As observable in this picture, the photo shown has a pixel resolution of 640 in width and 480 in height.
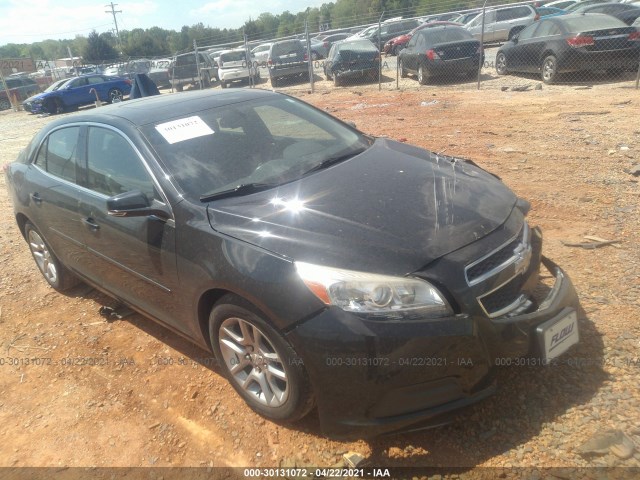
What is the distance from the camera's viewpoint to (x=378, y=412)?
214 cm

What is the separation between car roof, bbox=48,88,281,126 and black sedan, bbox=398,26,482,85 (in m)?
11.1

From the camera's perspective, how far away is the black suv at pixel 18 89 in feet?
90.4

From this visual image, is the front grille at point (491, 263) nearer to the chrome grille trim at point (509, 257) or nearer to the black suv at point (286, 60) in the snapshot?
the chrome grille trim at point (509, 257)

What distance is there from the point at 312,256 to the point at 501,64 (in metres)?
13.8

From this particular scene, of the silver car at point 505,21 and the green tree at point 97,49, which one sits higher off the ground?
the green tree at point 97,49

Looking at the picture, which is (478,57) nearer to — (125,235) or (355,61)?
(355,61)

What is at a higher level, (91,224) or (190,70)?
(190,70)

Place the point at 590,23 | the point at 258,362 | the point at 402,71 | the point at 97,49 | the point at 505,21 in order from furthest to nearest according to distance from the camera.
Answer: the point at 97,49 < the point at 505,21 < the point at 402,71 < the point at 590,23 < the point at 258,362

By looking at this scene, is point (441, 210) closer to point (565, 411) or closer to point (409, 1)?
point (565, 411)

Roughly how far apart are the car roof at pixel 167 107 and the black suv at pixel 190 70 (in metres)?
19.6

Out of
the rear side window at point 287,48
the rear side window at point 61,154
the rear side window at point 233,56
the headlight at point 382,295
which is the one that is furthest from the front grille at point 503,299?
the rear side window at point 233,56

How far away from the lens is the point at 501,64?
547 inches

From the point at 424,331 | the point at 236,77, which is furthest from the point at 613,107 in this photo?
the point at 236,77

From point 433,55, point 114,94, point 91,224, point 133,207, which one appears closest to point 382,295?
point 133,207
